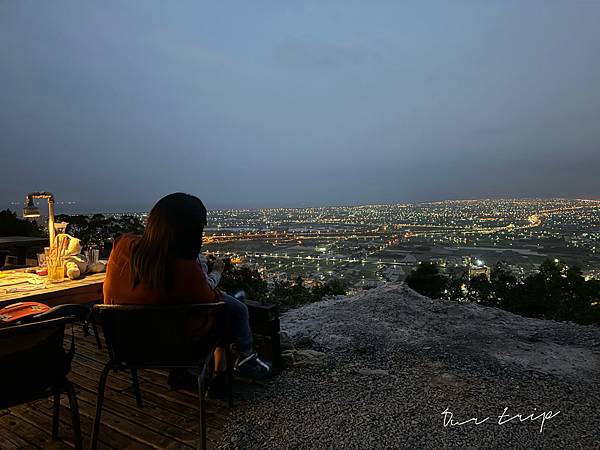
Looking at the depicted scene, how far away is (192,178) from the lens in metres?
109

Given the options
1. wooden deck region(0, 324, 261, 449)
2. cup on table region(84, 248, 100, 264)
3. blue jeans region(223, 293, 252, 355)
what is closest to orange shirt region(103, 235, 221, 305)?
blue jeans region(223, 293, 252, 355)

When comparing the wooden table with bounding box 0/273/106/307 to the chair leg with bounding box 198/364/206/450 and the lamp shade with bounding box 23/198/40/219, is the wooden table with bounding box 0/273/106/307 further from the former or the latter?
the chair leg with bounding box 198/364/206/450

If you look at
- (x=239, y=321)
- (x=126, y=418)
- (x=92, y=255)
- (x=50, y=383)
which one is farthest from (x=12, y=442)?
(x=92, y=255)

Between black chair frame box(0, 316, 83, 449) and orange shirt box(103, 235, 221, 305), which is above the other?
orange shirt box(103, 235, 221, 305)

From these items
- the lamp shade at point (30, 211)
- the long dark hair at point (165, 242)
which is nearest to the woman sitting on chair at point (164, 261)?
the long dark hair at point (165, 242)

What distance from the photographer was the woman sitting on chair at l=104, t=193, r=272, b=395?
1618 mm

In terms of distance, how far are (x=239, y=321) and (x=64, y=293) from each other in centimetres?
155

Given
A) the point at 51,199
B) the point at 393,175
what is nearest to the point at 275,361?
the point at 51,199

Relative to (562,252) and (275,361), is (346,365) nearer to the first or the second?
(275,361)

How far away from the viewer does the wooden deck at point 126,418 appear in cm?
180

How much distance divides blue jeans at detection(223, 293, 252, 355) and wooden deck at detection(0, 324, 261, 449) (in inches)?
16.0

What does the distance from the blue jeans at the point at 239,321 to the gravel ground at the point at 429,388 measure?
0.41m

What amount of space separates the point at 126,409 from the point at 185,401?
362 mm

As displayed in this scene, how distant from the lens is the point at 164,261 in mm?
1614
